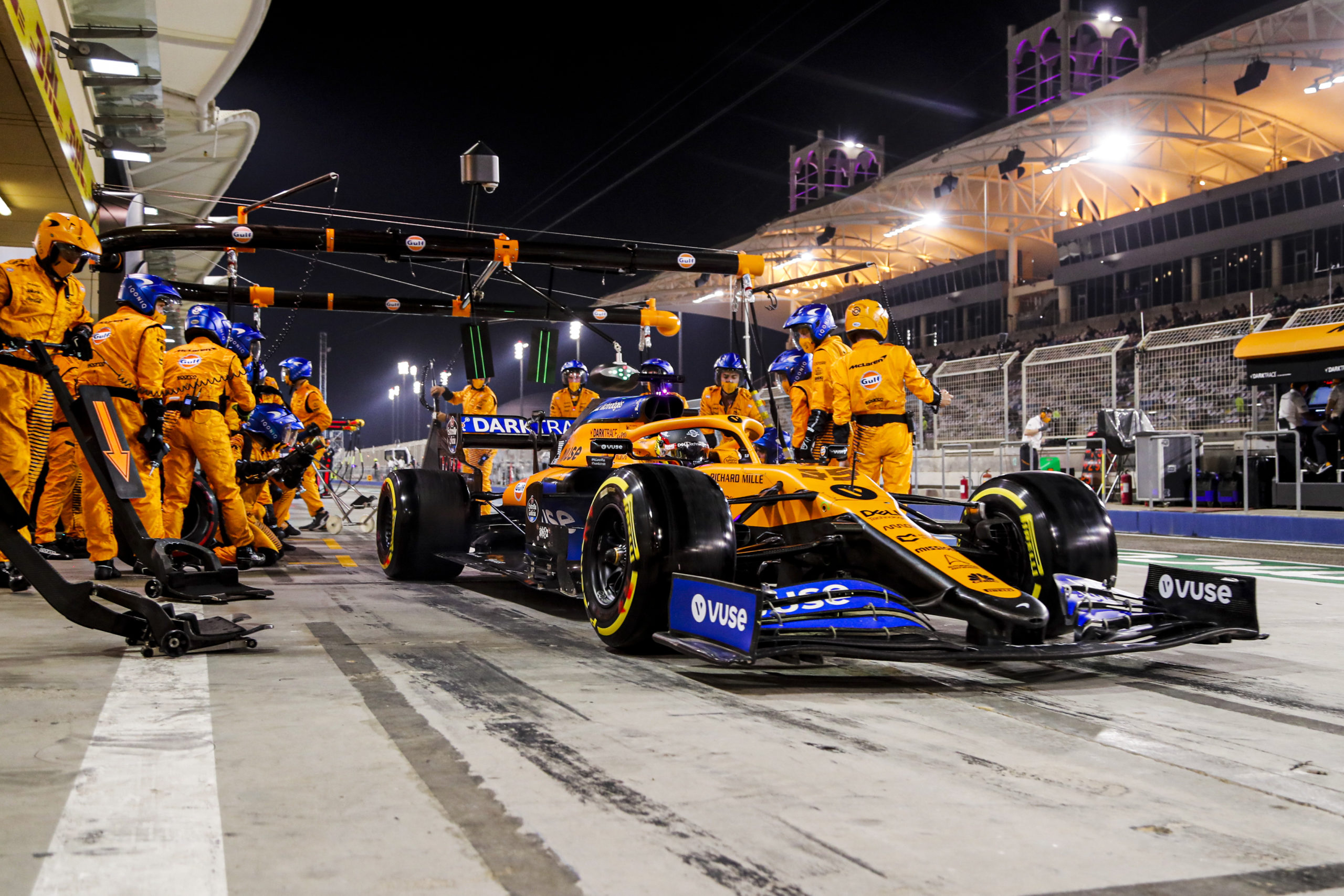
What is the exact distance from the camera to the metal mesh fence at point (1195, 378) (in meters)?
17.5

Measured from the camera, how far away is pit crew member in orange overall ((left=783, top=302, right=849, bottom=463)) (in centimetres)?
789

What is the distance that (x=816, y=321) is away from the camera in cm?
928

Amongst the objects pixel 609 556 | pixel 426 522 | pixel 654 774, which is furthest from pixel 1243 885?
pixel 426 522

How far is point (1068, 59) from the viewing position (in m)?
40.9

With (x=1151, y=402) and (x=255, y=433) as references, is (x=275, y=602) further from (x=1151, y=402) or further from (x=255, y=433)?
(x=1151, y=402)

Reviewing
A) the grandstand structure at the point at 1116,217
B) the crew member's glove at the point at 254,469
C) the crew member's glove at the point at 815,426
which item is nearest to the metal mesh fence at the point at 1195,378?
the grandstand structure at the point at 1116,217

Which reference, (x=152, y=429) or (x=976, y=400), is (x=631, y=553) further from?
(x=976, y=400)

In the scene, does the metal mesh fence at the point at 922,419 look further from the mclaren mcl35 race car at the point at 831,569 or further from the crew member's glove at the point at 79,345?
the crew member's glove at the point at 79,345

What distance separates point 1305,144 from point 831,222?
15185 mm

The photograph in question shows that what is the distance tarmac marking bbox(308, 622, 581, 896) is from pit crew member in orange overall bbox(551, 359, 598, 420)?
8.62 meters

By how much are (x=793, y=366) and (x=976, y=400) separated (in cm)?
1294

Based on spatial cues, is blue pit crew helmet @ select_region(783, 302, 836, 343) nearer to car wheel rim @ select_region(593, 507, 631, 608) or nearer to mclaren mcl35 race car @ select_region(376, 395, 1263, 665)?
mclaren mcl35 race car @ select_region(376, 395, 1263, 665)

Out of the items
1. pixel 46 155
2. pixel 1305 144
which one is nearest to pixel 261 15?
pixel 46 155

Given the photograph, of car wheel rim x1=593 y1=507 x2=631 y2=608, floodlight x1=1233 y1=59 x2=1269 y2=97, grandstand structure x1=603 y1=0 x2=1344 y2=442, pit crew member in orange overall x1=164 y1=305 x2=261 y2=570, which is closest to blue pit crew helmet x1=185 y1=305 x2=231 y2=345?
pit crew member in orange overall x1=164 y1=305 x2=261 y2=570
